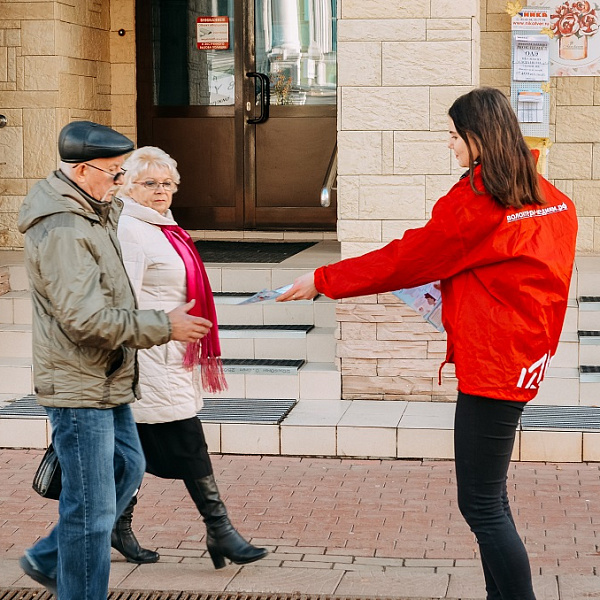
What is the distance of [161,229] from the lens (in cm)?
490

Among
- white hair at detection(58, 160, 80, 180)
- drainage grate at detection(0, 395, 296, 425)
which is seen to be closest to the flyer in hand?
white hair at detection(58, 160, 80, 180)

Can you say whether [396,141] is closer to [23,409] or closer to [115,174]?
[23,409]

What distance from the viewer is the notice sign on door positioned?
1112 centimetres

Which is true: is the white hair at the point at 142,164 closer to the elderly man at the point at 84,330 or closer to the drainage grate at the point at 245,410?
the elderly man at the point at 84,330

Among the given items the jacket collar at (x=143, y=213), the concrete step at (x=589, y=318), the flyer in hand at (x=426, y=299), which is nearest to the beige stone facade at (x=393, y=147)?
the concrete step at (x=589, y=318)

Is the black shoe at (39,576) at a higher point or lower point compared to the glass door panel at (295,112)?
lower

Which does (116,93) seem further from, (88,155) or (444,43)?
(88,155)

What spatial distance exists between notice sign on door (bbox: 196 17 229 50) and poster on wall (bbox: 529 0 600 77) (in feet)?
9.72

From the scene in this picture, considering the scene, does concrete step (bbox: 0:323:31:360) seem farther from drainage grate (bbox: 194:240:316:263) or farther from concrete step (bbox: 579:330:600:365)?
concrete step (bbox: 579:330:600:365)

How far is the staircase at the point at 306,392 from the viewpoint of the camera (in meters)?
6.74

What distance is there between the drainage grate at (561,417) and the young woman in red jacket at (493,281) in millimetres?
2937

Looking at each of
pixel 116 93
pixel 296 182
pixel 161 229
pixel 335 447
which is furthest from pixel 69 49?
pixel 161 229

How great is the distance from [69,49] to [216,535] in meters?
5.85

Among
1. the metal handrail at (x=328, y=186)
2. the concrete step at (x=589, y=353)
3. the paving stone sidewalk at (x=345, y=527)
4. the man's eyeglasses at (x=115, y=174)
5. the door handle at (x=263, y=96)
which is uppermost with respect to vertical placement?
the door handle at (x=263, y=96)
